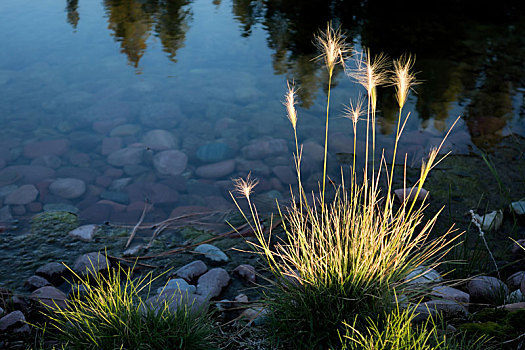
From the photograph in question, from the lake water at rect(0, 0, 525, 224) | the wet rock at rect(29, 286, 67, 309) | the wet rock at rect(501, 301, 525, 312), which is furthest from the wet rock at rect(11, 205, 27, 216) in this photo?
the wet rock at rect(501, 301, 525, 312)

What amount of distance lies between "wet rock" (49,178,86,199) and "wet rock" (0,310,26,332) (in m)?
1.65

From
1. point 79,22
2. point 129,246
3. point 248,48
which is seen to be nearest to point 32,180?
point 129,246

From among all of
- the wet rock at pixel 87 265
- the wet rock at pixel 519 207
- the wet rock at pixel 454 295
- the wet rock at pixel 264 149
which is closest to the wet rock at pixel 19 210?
the wet rock at pixel 87 265

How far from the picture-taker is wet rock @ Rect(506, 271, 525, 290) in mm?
2209

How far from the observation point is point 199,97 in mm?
5129

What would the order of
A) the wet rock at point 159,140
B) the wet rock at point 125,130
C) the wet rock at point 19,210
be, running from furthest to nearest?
the wet rock at point 125,130, the wet rock at point 159,140, the wet rock at point 19,210

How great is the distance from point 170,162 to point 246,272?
5.82ft

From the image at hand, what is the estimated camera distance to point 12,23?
710 cm

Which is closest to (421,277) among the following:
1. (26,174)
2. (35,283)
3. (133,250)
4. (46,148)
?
(133,250)

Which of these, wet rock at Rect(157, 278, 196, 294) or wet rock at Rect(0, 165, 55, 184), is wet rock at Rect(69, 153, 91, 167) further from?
wet rock at Rect(157, 278, 196, 294)

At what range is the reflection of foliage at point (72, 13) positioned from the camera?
723 centimetres

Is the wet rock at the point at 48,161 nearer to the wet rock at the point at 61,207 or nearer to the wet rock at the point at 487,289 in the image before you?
the wet rock at the point at 61,207

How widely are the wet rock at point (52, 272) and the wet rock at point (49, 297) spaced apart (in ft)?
0.69

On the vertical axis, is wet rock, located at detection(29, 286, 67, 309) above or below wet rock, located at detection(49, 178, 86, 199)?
above
